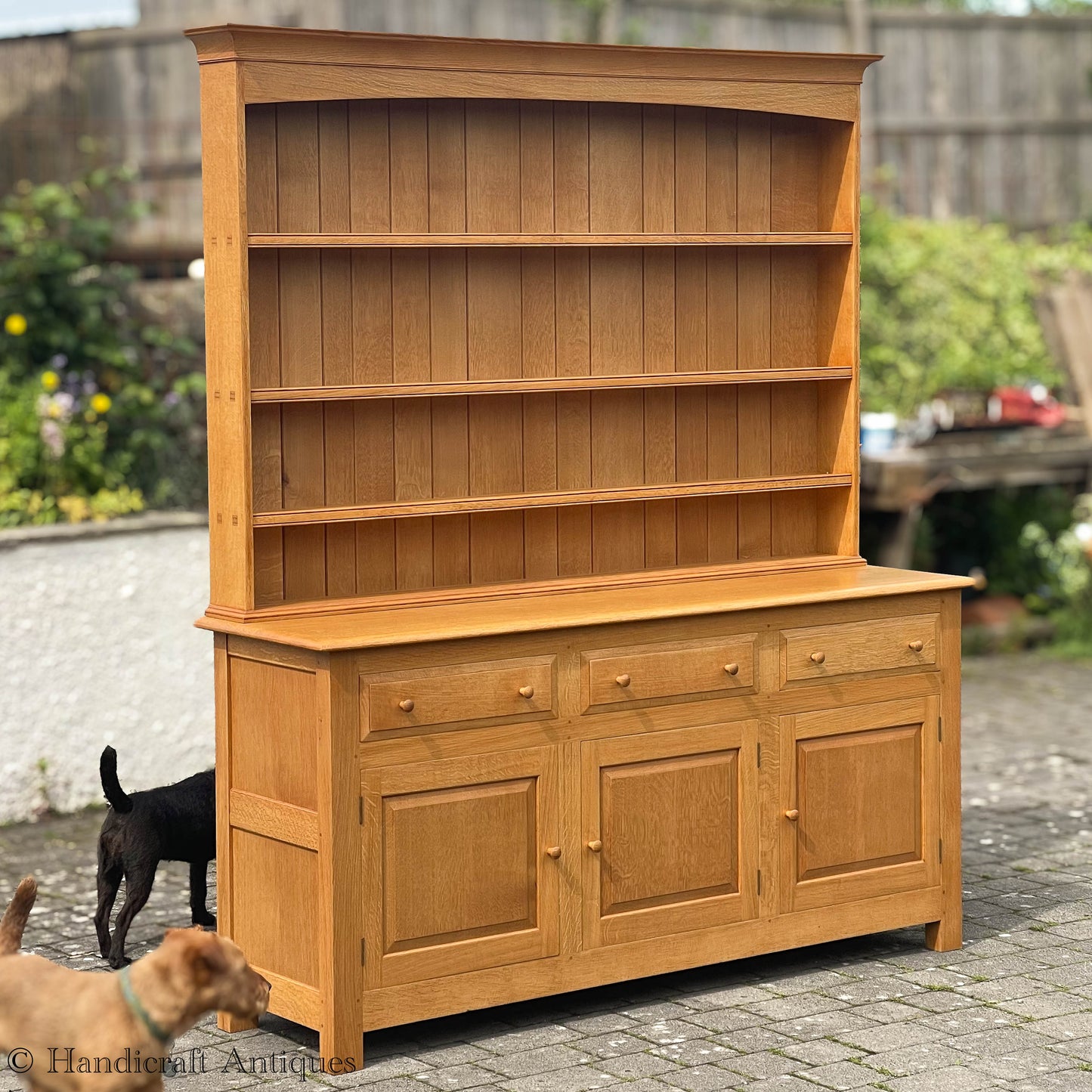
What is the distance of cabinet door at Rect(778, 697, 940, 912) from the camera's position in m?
4.84

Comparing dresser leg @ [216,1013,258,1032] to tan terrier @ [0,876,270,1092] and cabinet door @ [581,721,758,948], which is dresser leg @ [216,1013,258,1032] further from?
tan terrier @ [0,876,270,1092]

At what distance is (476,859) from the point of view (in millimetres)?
4371

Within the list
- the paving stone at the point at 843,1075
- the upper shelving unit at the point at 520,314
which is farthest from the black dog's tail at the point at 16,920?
the paving stone at the point at 843,1075

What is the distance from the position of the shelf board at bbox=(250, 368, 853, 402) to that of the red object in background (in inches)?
184

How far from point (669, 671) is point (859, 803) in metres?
0.72

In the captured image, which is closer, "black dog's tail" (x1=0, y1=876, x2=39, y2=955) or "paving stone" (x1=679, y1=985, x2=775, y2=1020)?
"black dog's tail" (x1=0, y1=876, x2=39, y2=955)

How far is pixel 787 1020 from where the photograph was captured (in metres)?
4.48

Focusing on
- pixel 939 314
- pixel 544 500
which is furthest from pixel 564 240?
pixel 939 314

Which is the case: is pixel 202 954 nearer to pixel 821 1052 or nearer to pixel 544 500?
pixel 821 1052

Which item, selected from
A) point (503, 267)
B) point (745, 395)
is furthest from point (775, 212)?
point (503, 267)

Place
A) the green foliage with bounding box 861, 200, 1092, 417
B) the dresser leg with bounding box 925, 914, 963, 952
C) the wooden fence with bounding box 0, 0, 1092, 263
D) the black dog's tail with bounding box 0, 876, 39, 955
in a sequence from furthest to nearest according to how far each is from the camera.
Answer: the green foliage with bounding box 861, 200, 1092, 417, the wooden fence with bounding box 0, 0, 1092, 263, the dresser leg with bounding box 925, 914, 963, 952, the black dog's tail with bounding box 0, 876, 39, 955

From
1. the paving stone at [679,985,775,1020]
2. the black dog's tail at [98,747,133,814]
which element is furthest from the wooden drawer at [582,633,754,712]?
the black dog's tail at [98,747,133,814]

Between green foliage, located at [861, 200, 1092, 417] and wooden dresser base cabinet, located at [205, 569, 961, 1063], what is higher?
green foliage, located at [861, 200, 1092, 417]

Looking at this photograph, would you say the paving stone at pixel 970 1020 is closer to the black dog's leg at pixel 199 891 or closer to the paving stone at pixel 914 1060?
the paving stone at pixel 914 1060
